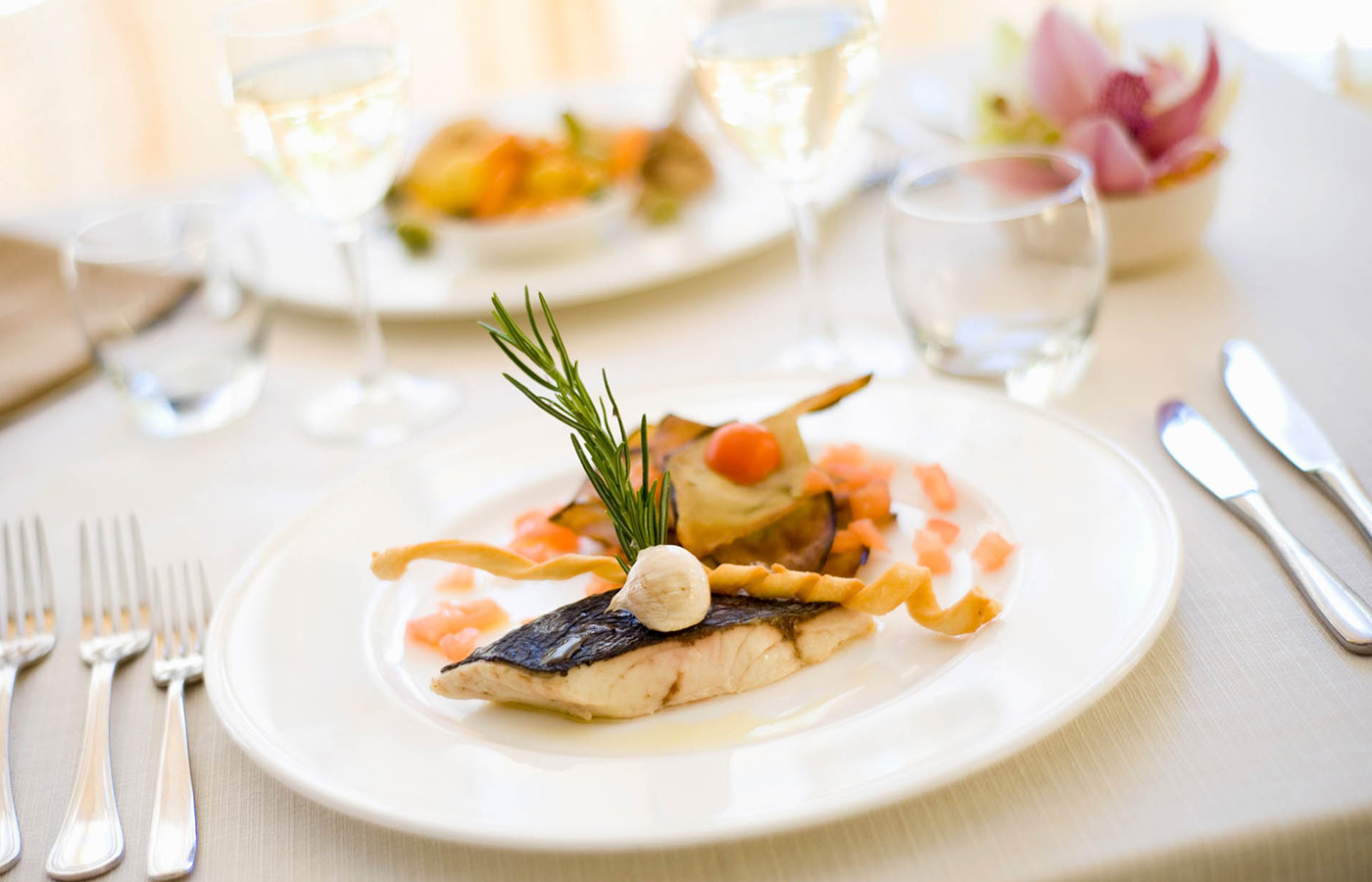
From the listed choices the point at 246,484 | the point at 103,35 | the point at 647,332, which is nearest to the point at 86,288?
the point at 246,484

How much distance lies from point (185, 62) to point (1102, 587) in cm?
489

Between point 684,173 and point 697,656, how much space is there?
120 centimetres

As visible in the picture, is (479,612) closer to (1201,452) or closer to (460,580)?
(460,580)

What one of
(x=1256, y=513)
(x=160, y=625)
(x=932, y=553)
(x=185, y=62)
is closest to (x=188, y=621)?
(x=160, y=625)

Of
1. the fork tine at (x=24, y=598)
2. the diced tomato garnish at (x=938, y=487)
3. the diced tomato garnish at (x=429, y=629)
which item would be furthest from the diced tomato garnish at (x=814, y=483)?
the fork tine at (x=24, y=598)

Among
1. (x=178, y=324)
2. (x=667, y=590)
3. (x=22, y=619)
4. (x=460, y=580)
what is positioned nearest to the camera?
(x=667, y=590)

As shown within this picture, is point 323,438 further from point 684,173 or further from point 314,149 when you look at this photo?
point 684,173

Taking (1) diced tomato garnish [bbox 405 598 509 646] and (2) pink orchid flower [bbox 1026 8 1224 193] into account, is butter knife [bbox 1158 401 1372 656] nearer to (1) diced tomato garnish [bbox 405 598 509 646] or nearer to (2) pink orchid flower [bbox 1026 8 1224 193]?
(2) pink orchid flower [bbox 1026 8 1224 193]

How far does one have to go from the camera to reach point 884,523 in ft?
3.87

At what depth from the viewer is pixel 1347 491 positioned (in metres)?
1.12

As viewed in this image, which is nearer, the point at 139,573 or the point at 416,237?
the point at 139,573

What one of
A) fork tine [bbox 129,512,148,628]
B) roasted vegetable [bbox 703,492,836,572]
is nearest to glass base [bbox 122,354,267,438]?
fork tine [bbox 129,512,148,628]

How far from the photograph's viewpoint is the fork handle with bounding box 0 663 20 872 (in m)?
0.94

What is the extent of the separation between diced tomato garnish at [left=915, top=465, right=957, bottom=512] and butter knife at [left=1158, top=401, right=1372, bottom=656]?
24 cm
